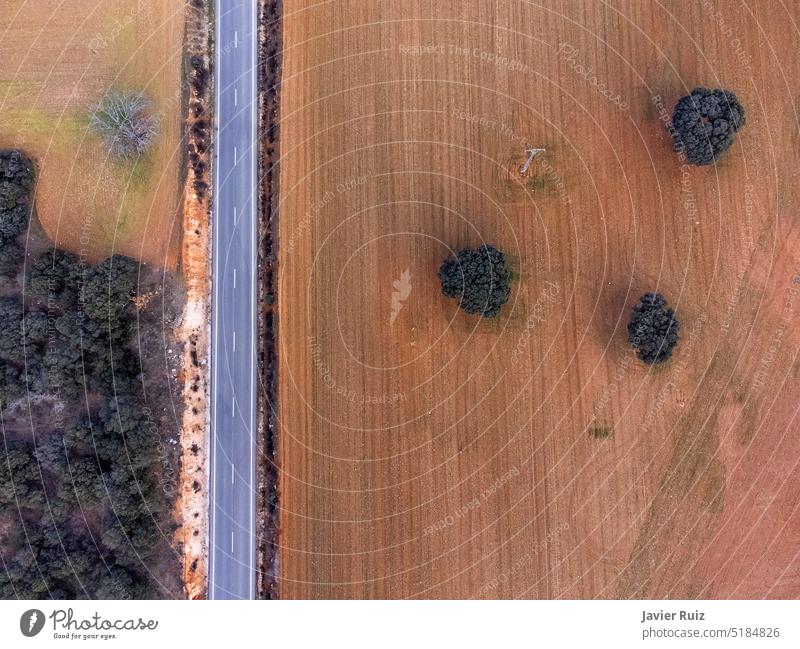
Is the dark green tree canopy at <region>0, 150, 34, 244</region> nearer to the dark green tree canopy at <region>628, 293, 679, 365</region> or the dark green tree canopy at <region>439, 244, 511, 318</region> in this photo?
the dark green tree canopy at <region>439, 244, 511, 318</region>

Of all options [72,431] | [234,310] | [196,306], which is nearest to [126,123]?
[196,306]

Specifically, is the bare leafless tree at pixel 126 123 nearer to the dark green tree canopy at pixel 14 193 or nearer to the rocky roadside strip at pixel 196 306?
the rocky roadside strip at pixel 196 306

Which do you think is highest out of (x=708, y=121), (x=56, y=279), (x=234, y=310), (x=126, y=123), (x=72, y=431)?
(x=126, y=123)

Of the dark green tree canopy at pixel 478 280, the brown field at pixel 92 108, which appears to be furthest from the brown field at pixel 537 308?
the brown field at pixel 92 108

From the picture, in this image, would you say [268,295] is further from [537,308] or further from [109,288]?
[537,308]

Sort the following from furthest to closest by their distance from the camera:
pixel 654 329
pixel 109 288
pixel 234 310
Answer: pixel 234 310
pixel 109 288
pixel 654 329

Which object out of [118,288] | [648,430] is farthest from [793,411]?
[118,288]
